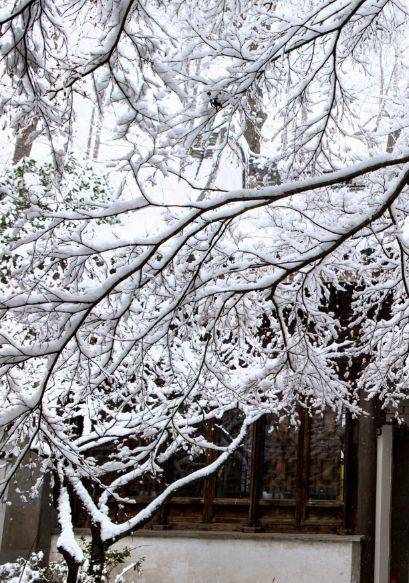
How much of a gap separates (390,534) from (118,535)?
531cm

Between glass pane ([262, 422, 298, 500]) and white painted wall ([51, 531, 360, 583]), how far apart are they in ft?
2.50

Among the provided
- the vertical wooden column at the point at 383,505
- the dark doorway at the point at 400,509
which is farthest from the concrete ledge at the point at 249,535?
the dark doorway at the point at 400,509

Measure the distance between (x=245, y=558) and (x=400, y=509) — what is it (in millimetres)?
2539

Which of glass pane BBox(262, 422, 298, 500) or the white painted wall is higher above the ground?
glass pane BBox(262, 422, 298, 500)

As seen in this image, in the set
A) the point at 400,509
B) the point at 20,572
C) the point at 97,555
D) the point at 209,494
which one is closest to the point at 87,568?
the point at 97,555

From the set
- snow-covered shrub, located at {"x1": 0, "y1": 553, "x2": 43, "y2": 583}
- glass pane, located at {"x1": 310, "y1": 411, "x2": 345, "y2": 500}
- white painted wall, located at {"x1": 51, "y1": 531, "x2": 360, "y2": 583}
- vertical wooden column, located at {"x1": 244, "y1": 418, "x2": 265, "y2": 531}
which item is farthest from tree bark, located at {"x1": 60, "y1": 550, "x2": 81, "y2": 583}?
glass pane, located at {"x1": 310, "y1": 411, "x2": 345, "y2": 500}

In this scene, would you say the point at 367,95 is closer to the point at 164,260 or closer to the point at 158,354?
the point at 164,260

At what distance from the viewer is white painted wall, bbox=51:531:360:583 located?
1058 centimetres

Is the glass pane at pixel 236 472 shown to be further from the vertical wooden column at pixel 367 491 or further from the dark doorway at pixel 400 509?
the dark doorway at pixel 400 509

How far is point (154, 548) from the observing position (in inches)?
465

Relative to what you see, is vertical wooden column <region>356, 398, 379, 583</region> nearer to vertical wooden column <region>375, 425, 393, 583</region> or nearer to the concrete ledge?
the concrete ledge

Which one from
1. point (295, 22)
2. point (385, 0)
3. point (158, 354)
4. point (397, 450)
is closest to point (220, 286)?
point (295, 22)

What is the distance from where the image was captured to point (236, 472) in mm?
12023

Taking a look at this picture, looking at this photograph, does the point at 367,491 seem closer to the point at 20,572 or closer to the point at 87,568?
the point at 87,568
